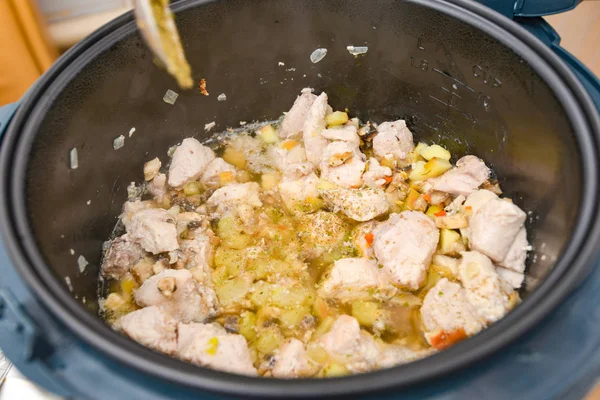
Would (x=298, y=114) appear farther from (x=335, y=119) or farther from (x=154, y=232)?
(x=154, y=232)

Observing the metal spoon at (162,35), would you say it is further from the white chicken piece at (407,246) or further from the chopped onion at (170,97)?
the white chicken piece at (407,246)

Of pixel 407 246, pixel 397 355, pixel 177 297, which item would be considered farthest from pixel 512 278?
pixel 177 297

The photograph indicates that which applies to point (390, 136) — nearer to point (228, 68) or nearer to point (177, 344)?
point (228, 68)

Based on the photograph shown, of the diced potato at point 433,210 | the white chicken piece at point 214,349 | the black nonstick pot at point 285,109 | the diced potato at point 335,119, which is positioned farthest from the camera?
the diced potato at point 335,119

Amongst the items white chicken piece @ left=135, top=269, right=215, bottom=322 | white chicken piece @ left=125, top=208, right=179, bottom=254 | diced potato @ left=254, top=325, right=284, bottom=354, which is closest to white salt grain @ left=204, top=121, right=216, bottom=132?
white chicken piece @ left=125, top=208, right=179, bottom=254

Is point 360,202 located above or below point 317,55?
below

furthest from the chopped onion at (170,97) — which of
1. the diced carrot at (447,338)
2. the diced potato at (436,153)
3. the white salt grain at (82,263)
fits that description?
the diced carrot at (447,338)
